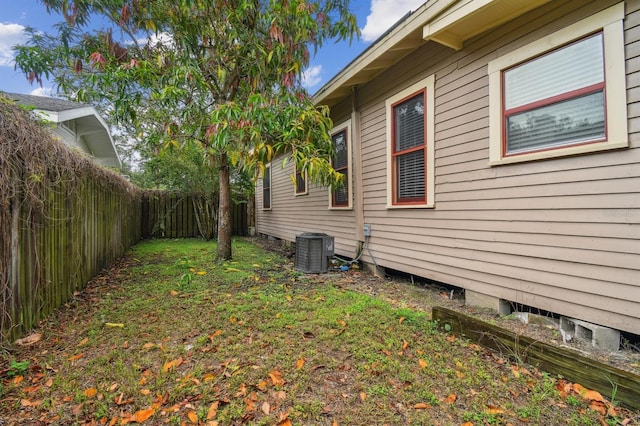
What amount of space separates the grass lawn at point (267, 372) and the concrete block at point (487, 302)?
2.62 feet

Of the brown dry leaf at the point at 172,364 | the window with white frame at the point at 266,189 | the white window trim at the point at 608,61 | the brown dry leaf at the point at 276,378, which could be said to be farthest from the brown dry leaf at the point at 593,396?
the window with white frame at the point at 266,189

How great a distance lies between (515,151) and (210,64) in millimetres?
5035

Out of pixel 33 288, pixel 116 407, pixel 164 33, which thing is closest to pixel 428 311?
pixel 116 407

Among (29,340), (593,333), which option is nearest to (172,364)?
(29,340)

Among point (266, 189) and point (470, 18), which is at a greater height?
point (470, 18)

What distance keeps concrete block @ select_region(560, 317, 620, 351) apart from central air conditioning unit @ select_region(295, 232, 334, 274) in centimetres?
341

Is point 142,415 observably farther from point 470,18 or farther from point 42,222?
point 470,18

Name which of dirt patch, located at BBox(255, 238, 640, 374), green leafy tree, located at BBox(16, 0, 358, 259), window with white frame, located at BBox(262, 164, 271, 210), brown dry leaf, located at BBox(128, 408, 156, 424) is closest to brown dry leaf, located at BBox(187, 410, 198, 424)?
brown dry leaf, located at BBox(128, 408, 156, 424)

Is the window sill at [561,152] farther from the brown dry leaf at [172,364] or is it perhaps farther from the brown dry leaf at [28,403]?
the brown dry leaf at [28,403]

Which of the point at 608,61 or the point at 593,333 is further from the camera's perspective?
the point at 593,333

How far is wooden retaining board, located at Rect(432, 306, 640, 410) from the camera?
1760 millimetres

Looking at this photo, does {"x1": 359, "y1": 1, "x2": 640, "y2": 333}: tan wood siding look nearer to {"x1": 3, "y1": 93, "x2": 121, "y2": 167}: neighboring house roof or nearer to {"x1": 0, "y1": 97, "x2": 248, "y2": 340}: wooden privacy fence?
{"x1": 0, "y1": 97, "x2": 248, "y2": 340}: wooden privacy fence

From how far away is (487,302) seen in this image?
335 centimetres

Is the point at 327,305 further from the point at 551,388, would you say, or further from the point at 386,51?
the point at 386,51
